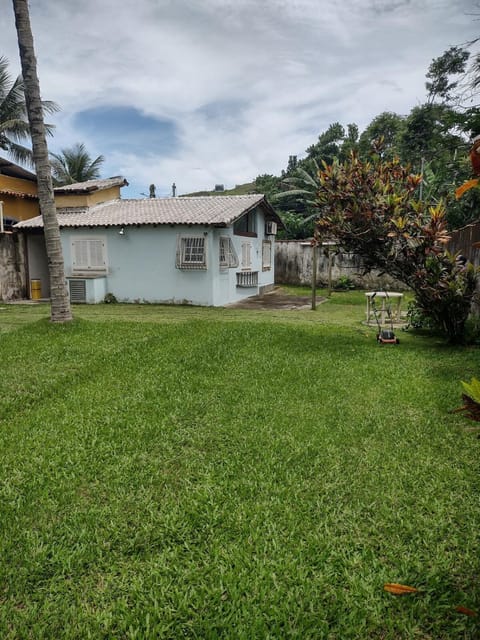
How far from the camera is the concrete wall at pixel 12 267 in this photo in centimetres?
1634

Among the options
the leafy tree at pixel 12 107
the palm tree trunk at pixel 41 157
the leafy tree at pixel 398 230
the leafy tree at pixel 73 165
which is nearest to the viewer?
the leafy tree at pixel 398 230

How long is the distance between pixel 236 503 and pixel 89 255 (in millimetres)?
14993

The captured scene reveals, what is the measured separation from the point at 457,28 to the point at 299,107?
13.0 meters

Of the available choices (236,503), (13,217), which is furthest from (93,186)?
(236,503)

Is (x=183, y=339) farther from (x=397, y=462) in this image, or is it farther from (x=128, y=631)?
(x=128, y=631)

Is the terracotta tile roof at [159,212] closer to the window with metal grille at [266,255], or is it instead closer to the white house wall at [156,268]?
the white house wall at [156,268]

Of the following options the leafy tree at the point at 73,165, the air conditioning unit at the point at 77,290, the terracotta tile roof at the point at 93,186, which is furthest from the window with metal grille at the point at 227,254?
the leafy tree at the point at 73,165

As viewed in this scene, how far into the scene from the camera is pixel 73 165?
32312 millimetres

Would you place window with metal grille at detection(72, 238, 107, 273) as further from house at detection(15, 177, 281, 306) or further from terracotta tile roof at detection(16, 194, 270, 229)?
terracotta tile roof at detection(16, 194, 270, 229)

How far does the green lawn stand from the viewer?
2277mm

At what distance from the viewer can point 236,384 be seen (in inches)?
236

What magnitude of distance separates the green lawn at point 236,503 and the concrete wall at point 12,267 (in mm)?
11583

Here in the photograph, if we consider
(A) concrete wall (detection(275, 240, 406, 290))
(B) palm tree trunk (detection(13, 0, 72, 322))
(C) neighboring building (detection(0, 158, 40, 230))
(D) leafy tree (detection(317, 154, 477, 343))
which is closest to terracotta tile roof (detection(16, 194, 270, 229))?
(C) neighboring building (detection(0, 158, 40, 230))

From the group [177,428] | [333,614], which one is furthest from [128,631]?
[177,428]
